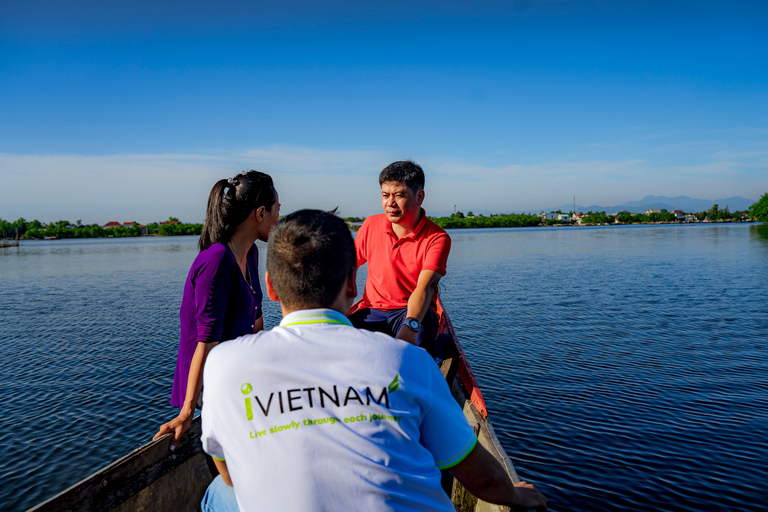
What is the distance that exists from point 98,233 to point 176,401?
503ft

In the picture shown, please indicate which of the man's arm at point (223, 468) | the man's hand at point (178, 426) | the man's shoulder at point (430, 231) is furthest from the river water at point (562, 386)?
the man's arm at point (223, 468)

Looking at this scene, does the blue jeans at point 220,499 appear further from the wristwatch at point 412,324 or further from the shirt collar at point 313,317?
the wristwatch at point 412,324

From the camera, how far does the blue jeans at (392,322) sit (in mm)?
4875

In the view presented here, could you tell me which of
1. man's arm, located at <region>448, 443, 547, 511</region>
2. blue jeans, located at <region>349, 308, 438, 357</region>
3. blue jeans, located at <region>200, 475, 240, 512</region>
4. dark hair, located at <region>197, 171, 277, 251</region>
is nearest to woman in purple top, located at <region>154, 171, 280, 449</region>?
dark hair, located at <region>197, 171, 277, 251</region>

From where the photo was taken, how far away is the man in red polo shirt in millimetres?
4750

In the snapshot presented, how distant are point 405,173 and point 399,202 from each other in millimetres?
285

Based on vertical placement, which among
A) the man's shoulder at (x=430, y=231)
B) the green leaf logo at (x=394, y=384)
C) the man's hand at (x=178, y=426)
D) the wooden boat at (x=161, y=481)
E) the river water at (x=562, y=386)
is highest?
the man's shoulder at (x=430, y=231)

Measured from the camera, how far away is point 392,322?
193 inches

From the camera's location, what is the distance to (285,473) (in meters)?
1.48

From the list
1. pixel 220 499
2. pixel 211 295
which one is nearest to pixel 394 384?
pixel 220 499

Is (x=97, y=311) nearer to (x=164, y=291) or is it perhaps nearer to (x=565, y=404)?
(x=164, y=291)

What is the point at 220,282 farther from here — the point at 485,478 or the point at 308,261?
the point at 485,478

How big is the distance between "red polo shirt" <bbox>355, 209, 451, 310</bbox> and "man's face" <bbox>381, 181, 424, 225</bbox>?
0.18m

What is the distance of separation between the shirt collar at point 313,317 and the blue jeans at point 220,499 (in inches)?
36.6
